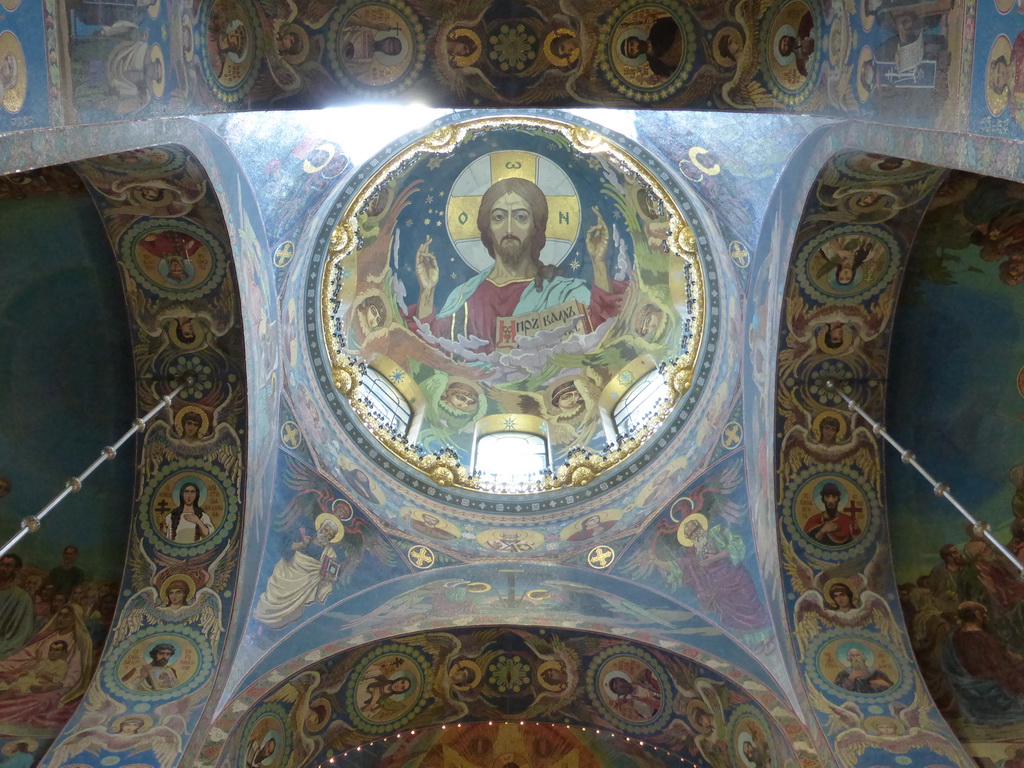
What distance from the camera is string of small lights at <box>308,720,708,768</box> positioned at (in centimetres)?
1287

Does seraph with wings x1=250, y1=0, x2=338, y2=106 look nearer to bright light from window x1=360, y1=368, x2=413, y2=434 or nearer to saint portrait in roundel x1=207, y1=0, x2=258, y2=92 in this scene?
saint portrait in roundel x1=207, y1=0, x2=258, y2=92

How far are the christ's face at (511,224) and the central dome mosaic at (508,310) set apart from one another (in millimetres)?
27

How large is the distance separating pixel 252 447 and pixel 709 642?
602 cm

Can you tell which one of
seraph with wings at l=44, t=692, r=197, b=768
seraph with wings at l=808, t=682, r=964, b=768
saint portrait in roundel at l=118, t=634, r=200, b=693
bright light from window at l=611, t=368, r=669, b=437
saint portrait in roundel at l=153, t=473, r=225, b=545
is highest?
bright light from window at l=611, t=368, r=669, b=437

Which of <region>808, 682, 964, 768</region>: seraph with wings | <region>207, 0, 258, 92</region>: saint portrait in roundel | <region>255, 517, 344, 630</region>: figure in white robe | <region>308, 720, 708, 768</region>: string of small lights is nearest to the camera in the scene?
<region>207, 0, 258, 92</region>: saint portrait in roundel

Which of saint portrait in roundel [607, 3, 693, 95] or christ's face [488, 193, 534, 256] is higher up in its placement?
saint portrait in roundel [607, 3, 693, 95]

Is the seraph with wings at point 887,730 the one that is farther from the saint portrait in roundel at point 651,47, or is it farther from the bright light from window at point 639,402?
the saint portrait in roundel at point 651,47

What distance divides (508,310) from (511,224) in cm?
140

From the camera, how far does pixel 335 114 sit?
43.8 feet

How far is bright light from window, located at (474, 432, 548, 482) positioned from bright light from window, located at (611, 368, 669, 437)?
1.27m

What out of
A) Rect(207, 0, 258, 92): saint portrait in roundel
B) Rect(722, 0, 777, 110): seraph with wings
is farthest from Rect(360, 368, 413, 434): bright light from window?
Rect(722, 0, 777, 110): seraph with wings

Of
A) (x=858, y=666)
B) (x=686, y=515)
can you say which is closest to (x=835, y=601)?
(x=858, y=666)

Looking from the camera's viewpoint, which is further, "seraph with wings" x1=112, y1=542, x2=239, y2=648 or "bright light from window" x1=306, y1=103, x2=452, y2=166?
"bright light from window" x1=306, y1=103, x2=452, y2=166

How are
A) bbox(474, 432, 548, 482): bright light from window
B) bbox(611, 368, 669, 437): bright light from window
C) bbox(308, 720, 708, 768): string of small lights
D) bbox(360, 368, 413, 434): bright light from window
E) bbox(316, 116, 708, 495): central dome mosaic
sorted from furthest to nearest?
bbox(360, 368, 413, 434): bright light from window → bbox(474, 432, 548, 482): bright light from window → bbox(611, 368, 669, 437): bright light from window → bbox(316, 116, 708, 495): central dome mosaic → bbox(308, 720, 708, 768): string of small lights
